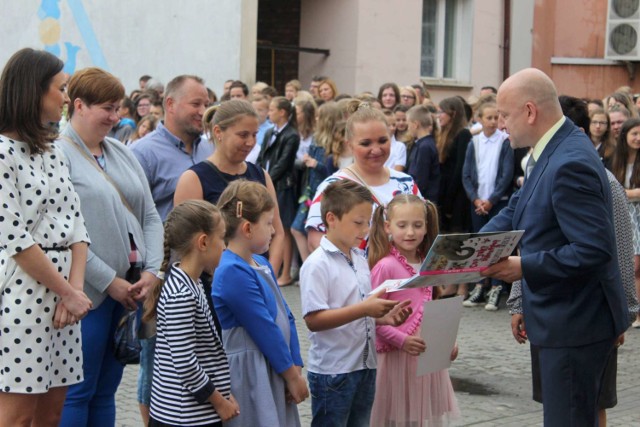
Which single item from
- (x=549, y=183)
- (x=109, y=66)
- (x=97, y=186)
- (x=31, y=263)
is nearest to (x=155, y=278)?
(x=97, y=186)

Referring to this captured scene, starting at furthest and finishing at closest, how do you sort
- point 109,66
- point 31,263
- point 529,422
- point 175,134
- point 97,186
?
point 109,66
point 529,422
point 175,134
point 97,186
point 31,263

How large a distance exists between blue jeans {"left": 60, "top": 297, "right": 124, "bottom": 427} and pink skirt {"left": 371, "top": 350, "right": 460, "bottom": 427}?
1.40m

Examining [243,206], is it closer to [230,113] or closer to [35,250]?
[35,250]

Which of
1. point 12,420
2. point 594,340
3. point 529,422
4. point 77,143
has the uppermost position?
point 77,143

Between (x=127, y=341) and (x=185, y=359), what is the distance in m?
0.80

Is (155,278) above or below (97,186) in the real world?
below

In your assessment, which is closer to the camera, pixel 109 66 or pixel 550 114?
pixel 550 114

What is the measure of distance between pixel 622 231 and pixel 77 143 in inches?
116

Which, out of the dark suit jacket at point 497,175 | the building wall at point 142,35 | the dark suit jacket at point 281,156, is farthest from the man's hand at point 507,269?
the building wall at point 142,35

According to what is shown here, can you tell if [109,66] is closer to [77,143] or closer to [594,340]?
[77,143]

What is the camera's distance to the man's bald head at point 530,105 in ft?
15.8

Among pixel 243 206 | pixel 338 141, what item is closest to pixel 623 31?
pixel 338 141

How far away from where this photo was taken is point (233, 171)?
19.9 feet

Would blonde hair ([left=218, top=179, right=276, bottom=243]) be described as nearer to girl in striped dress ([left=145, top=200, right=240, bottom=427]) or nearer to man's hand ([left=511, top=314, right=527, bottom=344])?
girl in striped dress ([left=145, top=200, right=240, bottom=427])
